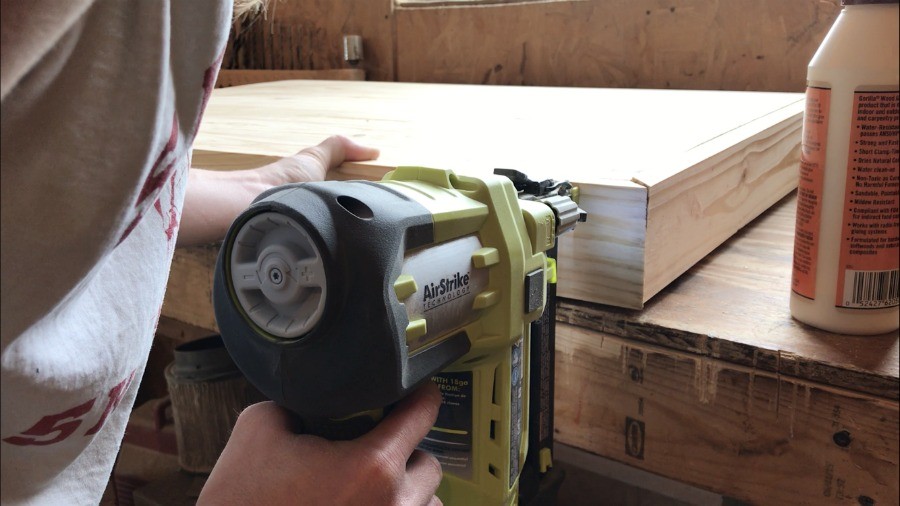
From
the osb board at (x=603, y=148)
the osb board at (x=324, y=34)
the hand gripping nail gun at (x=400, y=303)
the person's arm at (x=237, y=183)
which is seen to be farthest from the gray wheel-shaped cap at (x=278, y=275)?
the osb board at (x=324, y=34)

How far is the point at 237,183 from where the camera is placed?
90cm

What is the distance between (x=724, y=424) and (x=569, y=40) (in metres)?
1.53

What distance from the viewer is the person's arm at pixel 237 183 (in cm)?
86

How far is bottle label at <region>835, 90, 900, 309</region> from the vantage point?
54 centimetres

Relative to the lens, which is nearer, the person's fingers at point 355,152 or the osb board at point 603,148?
the osb board at point 603,148

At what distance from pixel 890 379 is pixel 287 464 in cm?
44

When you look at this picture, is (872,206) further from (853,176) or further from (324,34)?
(324,34)

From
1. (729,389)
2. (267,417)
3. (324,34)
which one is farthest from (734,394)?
(324,34)

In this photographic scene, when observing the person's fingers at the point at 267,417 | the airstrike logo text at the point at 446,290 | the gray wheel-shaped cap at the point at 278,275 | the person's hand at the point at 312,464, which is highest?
the gray wheel-shaped cap at the point at 278,275

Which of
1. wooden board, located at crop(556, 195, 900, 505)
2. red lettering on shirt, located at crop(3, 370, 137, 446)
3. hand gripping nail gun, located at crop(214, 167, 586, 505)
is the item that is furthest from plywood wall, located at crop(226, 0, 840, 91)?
red lettering on shirt, located at crop(3, 370, 137, 446)

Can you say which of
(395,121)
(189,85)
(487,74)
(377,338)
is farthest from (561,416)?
(487,74)

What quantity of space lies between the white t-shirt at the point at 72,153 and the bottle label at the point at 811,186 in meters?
0.43

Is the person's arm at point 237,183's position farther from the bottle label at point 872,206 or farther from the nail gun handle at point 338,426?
the bottle label at point 872,206

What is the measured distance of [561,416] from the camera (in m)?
0.74
